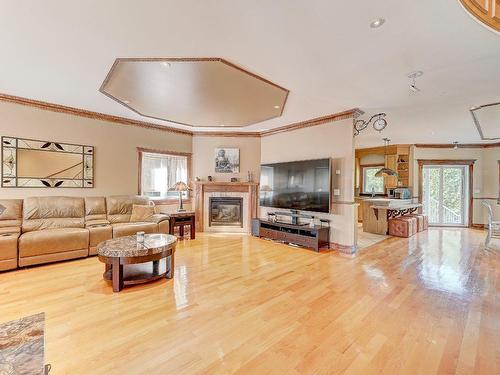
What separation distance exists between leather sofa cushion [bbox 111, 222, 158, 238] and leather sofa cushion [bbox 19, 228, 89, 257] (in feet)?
1.52

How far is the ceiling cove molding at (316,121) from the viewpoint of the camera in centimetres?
457

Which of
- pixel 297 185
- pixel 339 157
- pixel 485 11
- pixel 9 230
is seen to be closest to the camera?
pixel 485 11

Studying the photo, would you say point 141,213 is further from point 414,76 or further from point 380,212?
point 380,212

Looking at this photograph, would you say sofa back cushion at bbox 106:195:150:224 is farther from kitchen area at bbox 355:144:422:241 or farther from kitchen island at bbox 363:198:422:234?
kitchen island at bbox 363:198:422:234

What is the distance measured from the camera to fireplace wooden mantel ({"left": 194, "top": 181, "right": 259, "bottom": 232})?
20.8 feet

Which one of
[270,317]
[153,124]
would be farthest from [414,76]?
[153,124]

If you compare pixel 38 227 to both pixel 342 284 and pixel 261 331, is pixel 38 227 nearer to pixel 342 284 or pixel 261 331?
pixel 261 331

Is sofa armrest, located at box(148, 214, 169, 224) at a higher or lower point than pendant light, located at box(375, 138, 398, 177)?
lower

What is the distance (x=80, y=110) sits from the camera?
185 inches

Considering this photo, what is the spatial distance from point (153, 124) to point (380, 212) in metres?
6.37

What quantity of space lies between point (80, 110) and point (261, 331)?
5.11 meters

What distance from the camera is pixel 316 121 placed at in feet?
17.0

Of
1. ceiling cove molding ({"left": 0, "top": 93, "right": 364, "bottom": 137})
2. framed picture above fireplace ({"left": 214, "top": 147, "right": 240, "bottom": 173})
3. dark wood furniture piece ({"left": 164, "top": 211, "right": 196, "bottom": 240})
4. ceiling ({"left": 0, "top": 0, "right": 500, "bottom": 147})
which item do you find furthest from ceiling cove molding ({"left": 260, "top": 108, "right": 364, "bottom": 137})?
dark wood furniture piece ({"left": 164, "top": 211, "right": 196, "bottom": 240})

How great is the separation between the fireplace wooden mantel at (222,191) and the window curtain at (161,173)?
1.71 ft
